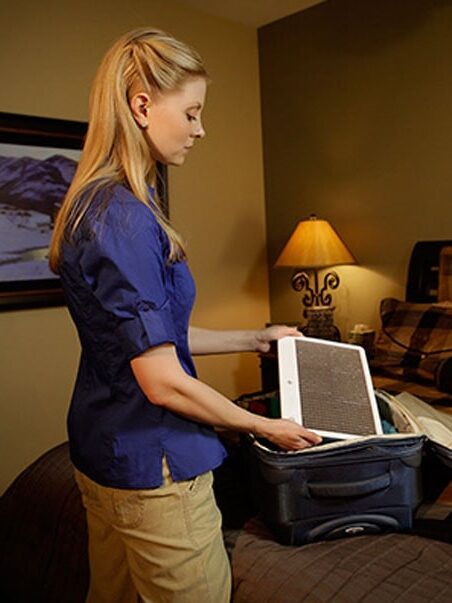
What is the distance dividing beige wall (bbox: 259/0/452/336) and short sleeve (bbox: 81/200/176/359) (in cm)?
261

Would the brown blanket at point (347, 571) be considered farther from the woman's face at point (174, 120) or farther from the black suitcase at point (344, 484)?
the woman's face at point (174, 120)

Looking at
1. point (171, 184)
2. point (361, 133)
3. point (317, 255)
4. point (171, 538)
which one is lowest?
point (171, 538)

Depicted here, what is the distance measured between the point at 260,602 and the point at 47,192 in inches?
97.2

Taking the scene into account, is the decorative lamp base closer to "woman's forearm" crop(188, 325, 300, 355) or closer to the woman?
"woman's forearm" crop(188, 325, 300, 355)

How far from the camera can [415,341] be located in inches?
117

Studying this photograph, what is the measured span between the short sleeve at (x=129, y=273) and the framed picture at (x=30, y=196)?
2.05 m

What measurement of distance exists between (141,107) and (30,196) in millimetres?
2198

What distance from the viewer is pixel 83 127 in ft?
11.1

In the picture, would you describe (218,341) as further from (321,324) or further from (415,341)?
(321,324)

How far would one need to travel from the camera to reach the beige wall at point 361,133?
340cm

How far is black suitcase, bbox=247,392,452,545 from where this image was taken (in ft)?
4.03

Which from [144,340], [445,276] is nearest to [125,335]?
[144,340]

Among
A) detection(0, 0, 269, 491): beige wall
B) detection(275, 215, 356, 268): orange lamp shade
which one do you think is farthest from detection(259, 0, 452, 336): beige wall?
detection(275, 215, 356, 268): orange lamp shade

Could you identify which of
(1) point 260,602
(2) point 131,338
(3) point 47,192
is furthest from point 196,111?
(3) point 47,192
